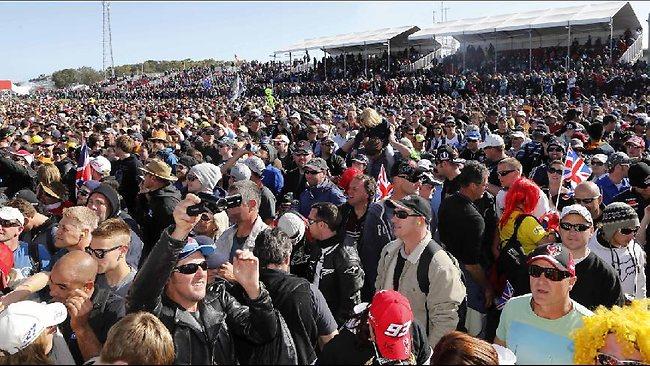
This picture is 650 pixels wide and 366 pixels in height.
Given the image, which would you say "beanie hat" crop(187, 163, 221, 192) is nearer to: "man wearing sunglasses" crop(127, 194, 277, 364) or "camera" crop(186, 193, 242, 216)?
"man wearing sunglasses" crop(127, 194, 277, 364)

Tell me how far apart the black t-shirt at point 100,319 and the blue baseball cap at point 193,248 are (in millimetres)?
547

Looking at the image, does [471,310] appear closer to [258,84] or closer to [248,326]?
[248,326]

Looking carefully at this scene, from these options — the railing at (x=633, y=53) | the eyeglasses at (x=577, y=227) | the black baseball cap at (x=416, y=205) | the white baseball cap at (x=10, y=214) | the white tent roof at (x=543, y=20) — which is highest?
the white tent roof at (x=543, y=20)

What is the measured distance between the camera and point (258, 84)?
1608 inches

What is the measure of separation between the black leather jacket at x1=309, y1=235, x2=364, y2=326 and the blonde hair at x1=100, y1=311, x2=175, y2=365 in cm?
159

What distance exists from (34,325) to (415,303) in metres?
2.09

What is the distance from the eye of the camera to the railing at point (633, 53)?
28.8 metres

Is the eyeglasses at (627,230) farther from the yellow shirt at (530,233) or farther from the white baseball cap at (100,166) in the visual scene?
the white baseball cap at (100,166)

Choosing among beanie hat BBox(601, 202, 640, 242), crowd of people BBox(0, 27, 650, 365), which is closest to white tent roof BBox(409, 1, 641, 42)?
crowd of people BBox(0, 27, 650, 365)

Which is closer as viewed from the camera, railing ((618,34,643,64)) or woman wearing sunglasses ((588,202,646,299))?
woman wearing sunglasses ((588,202,646,299))

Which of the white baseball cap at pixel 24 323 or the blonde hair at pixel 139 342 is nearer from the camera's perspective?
the blonde hair at pixel 139 342

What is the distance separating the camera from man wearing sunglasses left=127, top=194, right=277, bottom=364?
262cm

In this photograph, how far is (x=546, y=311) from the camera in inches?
118

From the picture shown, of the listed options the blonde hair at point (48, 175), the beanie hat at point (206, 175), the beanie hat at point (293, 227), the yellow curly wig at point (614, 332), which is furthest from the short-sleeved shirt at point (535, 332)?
the blonde hair at point (48, 175)
